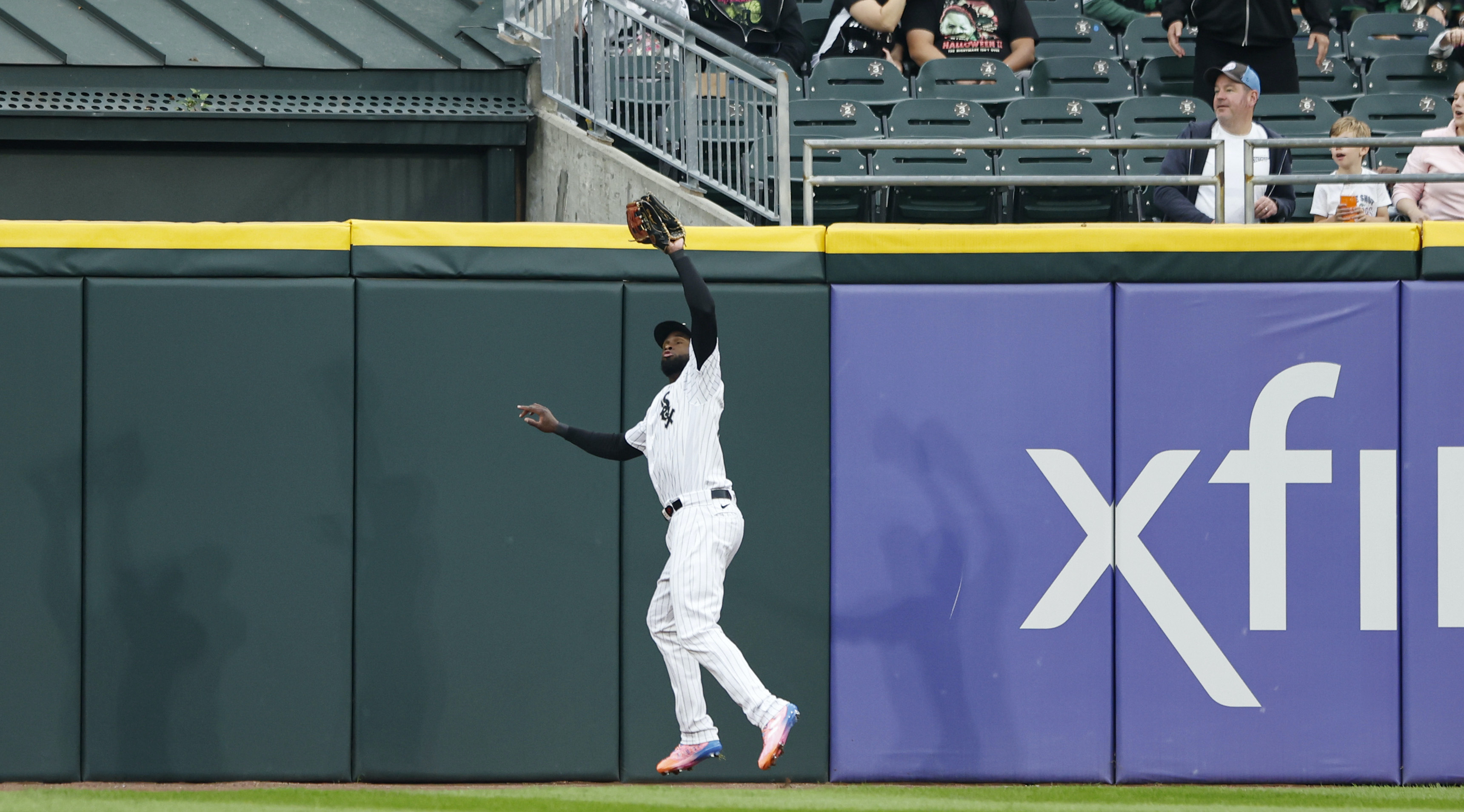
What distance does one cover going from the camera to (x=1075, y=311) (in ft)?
21.2

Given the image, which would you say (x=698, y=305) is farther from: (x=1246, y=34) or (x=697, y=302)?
(x=1246, y=34)

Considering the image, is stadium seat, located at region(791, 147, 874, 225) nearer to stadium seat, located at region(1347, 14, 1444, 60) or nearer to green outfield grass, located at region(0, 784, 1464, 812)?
green outfield grass, located at region(0, 784, 1464, 812)

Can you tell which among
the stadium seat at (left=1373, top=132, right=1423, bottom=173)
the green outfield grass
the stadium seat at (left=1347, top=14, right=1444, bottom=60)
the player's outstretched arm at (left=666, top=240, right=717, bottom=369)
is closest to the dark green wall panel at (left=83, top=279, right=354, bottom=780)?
the green outfield grass

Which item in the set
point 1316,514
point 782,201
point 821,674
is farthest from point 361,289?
point 1316,514

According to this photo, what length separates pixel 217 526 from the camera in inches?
247

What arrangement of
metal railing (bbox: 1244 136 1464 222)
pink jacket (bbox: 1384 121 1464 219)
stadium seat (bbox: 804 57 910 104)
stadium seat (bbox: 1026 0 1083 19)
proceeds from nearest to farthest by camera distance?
metal railing (bbox: 1244 136 1464 222) → pink jacket (bbox: 1384 121 1464 219) → stadium seat (bbox: 804 57 910 104) → stadium seat (bbox: 1026 0 1083 19)

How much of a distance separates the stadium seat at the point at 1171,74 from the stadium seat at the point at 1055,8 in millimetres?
1221

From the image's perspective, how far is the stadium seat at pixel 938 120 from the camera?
29.3 feet

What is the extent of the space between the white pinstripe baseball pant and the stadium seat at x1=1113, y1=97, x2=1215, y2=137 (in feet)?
15.1

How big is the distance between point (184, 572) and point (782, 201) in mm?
3139

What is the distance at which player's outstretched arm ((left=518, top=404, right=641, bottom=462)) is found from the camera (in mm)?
5656

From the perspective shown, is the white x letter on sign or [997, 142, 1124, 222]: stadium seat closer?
the white x letter on sign

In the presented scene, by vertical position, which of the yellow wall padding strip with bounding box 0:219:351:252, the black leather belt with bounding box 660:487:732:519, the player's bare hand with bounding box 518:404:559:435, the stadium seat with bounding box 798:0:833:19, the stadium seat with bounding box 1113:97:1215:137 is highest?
the stadium seat with bounding box 798:0:833:19

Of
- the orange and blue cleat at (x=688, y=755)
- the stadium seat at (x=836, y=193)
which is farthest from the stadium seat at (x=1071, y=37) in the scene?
the orange and blue cleat at (x=688, y=755)
